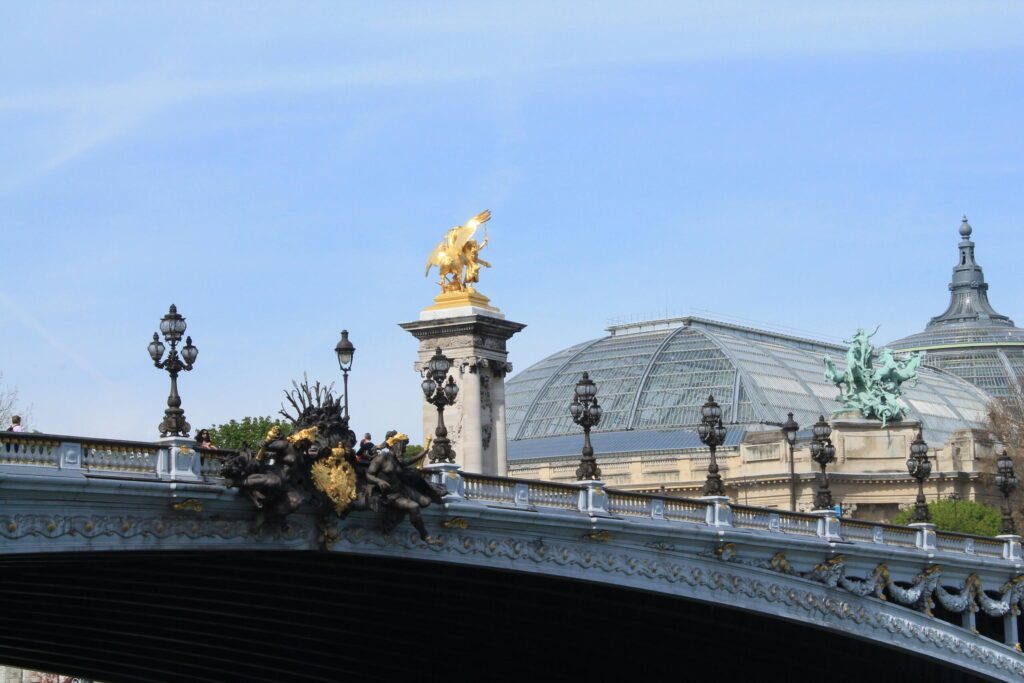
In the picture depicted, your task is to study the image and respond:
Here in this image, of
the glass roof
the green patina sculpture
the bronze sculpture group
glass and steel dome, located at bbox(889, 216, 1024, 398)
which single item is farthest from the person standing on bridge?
glass and steel dome, located at bbox(889, 216, 1024, 398)

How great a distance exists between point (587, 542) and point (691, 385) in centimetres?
9899

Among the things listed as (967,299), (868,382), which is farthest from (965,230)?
(868,382)

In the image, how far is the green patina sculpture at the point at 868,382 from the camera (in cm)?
12269

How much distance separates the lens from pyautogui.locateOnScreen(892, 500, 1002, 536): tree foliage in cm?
10138

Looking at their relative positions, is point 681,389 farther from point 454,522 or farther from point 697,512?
point 454,522

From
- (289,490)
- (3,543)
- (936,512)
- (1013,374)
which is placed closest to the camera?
(3,543)

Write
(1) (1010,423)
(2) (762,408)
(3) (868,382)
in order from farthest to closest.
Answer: (2) (762,408) → (3) (868,382) → (1) (1010,423)

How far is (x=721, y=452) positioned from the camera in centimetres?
12825

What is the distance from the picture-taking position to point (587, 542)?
49.0 meters

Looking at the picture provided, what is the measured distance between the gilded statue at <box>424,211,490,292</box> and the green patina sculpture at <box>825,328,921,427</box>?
36377 mm

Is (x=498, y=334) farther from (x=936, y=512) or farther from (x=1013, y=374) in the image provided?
(x=1013, y=374)

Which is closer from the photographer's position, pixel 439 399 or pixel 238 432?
pixel 439 399

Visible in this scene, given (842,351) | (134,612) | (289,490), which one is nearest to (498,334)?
(134,612)

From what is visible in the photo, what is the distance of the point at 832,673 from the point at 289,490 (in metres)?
26.3
